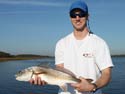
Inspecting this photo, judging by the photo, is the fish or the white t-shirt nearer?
the fish

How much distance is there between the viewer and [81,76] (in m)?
6.38

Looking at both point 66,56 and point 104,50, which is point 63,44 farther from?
point 104,50

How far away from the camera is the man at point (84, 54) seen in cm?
640

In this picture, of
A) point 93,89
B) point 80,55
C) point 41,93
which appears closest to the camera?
point 93,89

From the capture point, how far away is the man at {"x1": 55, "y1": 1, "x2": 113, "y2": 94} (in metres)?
6.41

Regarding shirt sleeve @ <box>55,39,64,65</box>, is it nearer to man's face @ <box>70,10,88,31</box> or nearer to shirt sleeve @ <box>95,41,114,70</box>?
man's face @ <box>70,10,88,31</box>

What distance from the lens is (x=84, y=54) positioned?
254 inches

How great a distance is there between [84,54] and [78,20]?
647 mm

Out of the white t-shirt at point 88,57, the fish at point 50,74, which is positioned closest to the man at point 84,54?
the white t-shirt at point 88,57

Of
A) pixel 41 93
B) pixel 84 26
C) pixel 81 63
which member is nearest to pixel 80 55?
pixel 81 63

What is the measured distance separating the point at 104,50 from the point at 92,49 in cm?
22

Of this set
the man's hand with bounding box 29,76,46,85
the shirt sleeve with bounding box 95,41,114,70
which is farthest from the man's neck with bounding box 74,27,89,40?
the man's hand with bounding box 29,76,46,85

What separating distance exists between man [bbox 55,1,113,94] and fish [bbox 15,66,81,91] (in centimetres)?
18

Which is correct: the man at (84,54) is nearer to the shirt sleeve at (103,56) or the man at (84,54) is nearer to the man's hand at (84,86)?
the shirt sleeve at (103,56)
